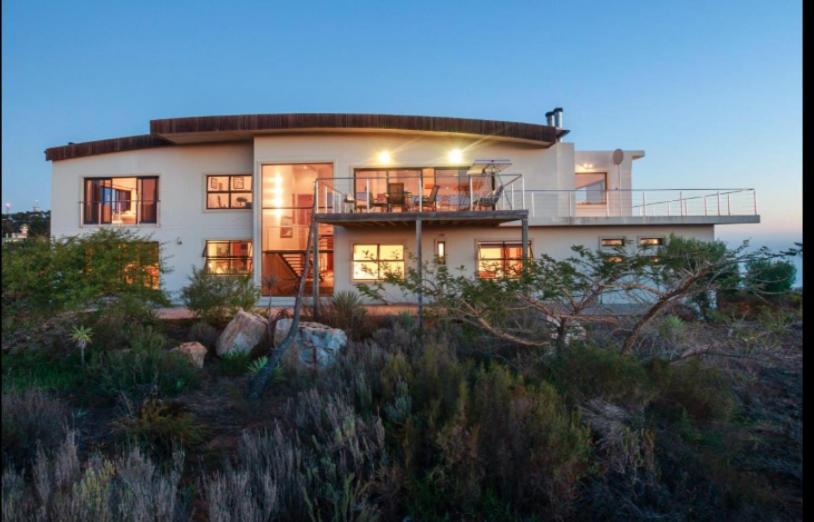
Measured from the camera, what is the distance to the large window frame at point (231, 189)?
685 inches

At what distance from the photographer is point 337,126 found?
16141 mm

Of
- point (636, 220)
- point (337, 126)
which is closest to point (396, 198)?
point (337, 126)

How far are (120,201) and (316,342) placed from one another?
12.7 m

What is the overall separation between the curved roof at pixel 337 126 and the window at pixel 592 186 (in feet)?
11.7

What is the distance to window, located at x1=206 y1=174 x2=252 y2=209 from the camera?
17406mm

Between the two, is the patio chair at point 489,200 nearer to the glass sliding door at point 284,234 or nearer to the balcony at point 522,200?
the balcony at point 522,200

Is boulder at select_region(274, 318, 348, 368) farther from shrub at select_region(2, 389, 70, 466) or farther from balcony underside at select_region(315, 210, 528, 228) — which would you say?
balcony underside at select_region(315, 210, 528, 228)

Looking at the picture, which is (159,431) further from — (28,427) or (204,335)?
(204,335)

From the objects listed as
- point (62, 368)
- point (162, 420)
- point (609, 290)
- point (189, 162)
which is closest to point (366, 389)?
point (162, 420)

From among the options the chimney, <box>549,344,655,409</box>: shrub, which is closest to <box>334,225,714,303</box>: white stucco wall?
the chimney

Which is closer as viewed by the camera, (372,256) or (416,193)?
(416,193)

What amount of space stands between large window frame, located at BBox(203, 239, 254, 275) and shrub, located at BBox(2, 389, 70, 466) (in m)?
12.6

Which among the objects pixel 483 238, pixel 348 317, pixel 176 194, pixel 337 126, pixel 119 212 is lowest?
Result: pixel 348 317
